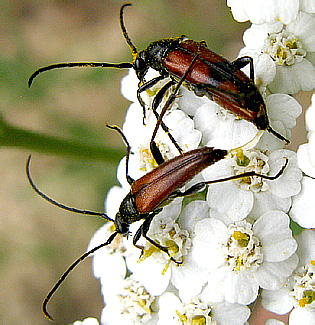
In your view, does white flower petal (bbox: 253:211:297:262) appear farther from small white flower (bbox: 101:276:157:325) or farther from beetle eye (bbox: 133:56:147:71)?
beetle eye (bbox: 133:56:147:71)

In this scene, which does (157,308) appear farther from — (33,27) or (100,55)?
(33,27)

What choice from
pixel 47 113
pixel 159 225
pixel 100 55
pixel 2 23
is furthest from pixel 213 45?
pixel 159 225

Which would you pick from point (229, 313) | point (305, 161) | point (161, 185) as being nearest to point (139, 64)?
point (161, 185)

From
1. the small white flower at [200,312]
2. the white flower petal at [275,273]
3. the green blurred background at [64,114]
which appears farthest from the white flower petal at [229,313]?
the green blurred background at [64,114]

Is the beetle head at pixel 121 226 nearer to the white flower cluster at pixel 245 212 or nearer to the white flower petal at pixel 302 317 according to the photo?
the white flower cluster at pixel 245 212

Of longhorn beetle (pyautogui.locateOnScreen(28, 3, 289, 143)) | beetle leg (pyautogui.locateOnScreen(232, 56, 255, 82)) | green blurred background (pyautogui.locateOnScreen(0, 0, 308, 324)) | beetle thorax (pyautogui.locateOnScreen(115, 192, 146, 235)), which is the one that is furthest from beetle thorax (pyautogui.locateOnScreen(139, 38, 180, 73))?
green blurred background (pyautogui.locateOnScreen(0, 0, 308, 324))

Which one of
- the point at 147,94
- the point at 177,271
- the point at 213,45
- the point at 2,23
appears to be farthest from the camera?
the point at 2,23
